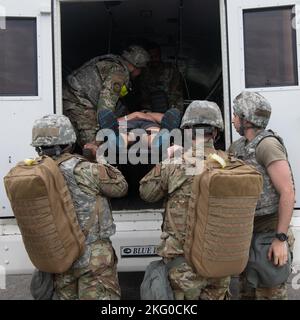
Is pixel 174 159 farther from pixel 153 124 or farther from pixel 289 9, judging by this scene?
pixel 289 9

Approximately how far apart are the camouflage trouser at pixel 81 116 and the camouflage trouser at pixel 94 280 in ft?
4.73

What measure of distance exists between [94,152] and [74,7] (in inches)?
69.8

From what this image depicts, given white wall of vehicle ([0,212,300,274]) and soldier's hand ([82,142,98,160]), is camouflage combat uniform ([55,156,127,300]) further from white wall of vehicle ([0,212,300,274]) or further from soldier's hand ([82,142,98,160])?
soldier's hand ([82,142,98,160])

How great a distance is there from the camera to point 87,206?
2543 millimetres

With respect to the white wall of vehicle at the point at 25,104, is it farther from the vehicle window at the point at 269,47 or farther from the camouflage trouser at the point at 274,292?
the camouflage trouser at the point at 274,292

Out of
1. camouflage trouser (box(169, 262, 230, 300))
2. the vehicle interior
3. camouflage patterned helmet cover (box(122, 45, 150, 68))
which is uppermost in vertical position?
the vehicle interior

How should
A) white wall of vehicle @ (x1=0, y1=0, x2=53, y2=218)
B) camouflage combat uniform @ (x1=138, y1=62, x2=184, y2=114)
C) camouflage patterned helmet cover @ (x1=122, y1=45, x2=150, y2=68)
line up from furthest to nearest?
camouflage combat uniform @ (x1=138, y1=62, x2=184, y2=114)
camouflage patterned helmet cover @ (x1=122, y1=45, x2=150, y2=68)
white wall of vehicle @ (x1=0, y1=0, x2=53, y2=218)

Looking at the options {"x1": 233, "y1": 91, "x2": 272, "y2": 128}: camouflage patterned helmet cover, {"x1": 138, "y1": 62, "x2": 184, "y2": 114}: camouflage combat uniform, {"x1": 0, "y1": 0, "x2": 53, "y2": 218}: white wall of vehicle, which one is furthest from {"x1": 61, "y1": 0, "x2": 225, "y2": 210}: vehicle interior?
{"x1": 233, "y1": 91, "x2": 272, "y2": 128}: camouflage patterned helmet cover

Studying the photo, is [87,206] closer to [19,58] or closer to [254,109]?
[254,109]

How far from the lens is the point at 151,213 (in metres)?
3.11

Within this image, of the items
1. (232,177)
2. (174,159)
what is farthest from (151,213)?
(232,177)

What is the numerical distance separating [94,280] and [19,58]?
1.50 m

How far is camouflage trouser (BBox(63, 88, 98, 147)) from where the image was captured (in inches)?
154

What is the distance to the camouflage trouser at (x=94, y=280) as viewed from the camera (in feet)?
8.41
